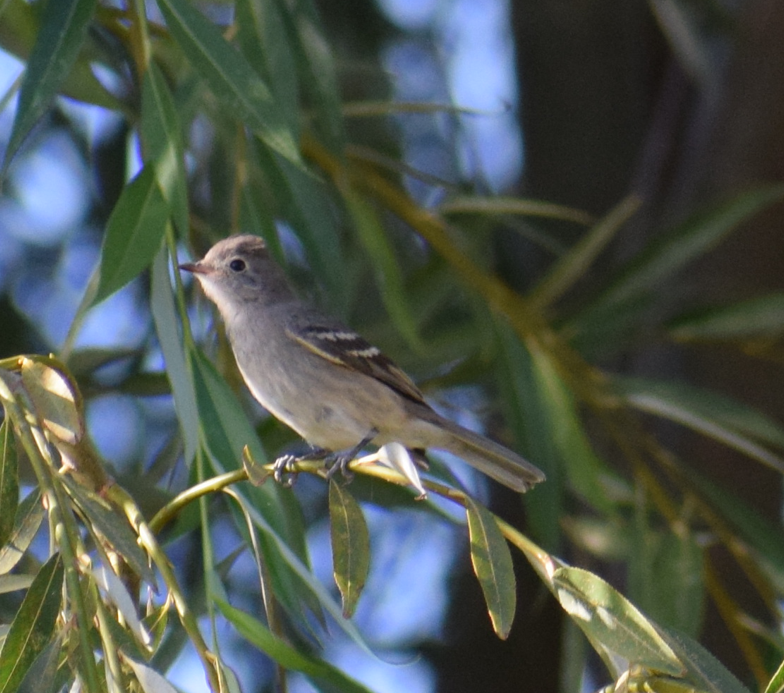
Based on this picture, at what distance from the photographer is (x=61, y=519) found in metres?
1.69

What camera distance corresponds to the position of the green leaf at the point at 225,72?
235 centimetres

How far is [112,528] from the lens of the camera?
1717mm

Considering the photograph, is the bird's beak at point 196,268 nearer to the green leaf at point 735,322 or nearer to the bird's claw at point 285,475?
the bird's claw at point 285,475

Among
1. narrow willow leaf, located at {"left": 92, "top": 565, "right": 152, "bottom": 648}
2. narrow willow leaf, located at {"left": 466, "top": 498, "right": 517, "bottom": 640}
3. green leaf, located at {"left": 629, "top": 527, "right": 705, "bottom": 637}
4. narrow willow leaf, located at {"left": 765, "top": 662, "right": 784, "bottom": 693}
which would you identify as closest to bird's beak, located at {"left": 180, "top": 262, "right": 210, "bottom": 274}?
green leaf, located at {"left": 629, "top": 527, "right": 705, "bottom": 637}

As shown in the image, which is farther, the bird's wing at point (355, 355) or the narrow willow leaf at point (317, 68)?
the bird's wing at point (355, 355)

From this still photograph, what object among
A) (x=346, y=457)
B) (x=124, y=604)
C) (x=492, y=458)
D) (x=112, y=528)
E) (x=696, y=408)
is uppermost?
(x=112, y=528)

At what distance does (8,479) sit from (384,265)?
1.65 metres

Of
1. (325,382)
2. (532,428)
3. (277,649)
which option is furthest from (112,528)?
(532,428)

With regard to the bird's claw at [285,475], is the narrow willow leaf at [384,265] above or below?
above

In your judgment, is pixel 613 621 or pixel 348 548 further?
pixel 348 548

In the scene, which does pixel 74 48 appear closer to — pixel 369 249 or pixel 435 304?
pixel 369 249

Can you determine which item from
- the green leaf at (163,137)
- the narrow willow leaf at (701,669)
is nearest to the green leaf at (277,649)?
the narrow willow leaf at (701,669)

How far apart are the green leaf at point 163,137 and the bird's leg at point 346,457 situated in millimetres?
664

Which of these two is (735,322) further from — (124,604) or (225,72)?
(124,604)
